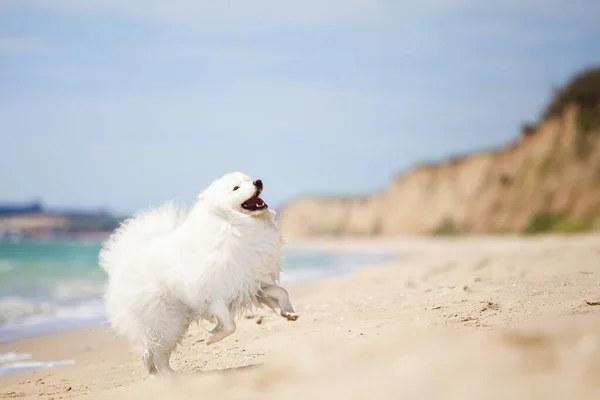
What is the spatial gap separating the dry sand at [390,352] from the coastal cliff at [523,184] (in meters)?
29.3

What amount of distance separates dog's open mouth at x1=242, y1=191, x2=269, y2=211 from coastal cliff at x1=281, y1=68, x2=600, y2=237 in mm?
32130

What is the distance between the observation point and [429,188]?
65.0m

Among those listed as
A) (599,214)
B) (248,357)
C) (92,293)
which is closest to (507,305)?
(248,357)

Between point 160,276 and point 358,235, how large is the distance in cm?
7412

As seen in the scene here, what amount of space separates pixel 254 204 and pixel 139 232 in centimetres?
126

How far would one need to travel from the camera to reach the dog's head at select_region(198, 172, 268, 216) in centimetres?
576

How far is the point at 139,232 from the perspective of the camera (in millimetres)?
6395

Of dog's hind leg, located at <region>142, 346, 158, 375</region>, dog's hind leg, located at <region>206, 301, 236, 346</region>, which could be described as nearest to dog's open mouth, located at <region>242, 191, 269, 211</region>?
dog's hind leg, located at <region>206, 301, 236, 346</region>

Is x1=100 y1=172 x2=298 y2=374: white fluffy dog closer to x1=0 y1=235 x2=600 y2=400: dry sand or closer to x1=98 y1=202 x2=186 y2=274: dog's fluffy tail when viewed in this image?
x1=98 y1=202 x2=186 y2=274: dog's fluffy tail

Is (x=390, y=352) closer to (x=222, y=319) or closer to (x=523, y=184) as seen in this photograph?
(x=222, y=319)

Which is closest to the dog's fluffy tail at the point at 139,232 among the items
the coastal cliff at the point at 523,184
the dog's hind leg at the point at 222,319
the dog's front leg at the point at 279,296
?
the dog's hind leg at the point at 222,319

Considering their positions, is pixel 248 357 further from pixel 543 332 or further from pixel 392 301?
pixel 543 332

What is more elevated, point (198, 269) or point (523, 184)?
point (198, 269)

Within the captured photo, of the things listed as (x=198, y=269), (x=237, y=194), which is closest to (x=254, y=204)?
(x=237, y=194)
